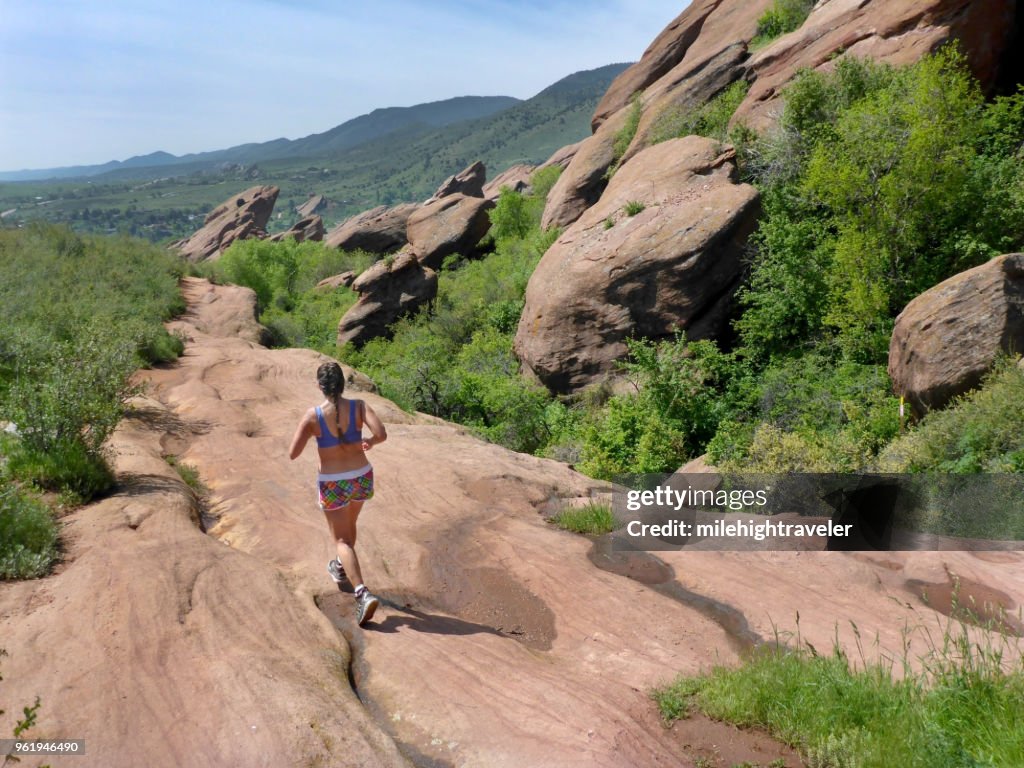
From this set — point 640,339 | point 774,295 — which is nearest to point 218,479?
point 640,339

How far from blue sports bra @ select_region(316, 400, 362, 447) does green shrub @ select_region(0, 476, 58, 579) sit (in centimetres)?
235

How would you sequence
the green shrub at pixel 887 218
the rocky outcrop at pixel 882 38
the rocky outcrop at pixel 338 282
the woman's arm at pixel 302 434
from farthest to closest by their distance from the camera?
the rocky outcrop at pixel 338 282 → the rocky outcrop at pixel 882 38 → the green shrub at pixel 887 218 → the woman's arm at pixel 302 434

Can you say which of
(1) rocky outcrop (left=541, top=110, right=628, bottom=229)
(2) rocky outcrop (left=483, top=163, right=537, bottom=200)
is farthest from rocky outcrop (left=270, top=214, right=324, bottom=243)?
(1) rocky outcrop (left=541, top=110, right=628, bottom=229)

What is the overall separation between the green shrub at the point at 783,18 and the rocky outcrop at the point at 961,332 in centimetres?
1867

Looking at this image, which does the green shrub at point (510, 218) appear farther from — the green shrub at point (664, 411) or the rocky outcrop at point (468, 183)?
the rocky outcrop at point (468, 183)

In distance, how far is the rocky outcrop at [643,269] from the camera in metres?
16.6

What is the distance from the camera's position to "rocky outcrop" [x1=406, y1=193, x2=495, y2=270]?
39.0m

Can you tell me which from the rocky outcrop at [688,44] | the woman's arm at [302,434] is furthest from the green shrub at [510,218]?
the woman's arm at [302,434]

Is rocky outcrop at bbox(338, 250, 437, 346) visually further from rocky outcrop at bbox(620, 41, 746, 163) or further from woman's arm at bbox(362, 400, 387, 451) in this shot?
woman's arm at bbox(362, 400, 387, 451)

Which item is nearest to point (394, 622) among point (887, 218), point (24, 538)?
point (24, 538)

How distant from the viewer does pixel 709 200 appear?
17109mm

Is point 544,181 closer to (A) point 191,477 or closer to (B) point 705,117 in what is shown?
(B) point 705,117

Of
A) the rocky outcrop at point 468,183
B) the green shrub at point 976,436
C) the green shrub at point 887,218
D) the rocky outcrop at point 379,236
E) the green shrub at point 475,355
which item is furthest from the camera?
the rocky outcrop at point 468,183

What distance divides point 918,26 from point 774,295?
29.2 ft
